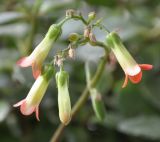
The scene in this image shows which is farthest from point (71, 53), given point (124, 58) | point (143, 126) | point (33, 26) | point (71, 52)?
point (33, 26)

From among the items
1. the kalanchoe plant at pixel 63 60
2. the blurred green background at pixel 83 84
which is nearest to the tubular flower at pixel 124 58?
the kalanchoe plant at pixel 63 60

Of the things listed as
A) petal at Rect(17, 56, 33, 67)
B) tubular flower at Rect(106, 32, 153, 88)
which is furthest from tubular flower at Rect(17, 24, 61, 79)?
tubular flower at Rect(106, 32, 153, 88)

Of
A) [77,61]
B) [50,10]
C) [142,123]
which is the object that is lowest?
[142,123]

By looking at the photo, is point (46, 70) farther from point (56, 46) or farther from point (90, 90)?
point (56, 46)

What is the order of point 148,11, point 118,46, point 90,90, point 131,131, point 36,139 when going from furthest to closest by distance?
point 148,11 → point 36,139 → point 131,131 → point 90,90 → point 118,46

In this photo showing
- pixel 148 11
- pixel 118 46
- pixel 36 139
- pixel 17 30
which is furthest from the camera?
pixel 148 11

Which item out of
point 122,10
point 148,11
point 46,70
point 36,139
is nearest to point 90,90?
point 46,70

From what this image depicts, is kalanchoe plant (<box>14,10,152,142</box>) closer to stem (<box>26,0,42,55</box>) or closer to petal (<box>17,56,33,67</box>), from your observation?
petal (<box>17,56,33,67</box>)

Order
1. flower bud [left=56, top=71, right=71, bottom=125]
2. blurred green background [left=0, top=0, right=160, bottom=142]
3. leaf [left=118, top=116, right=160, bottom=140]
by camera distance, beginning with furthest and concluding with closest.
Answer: blurred green background [left=0, top=0, right=160, bottom=142], leaf [left=118, top=116, right=160, bottom=140], flower bud [left=56, top=71, right=71, bottom=125]
